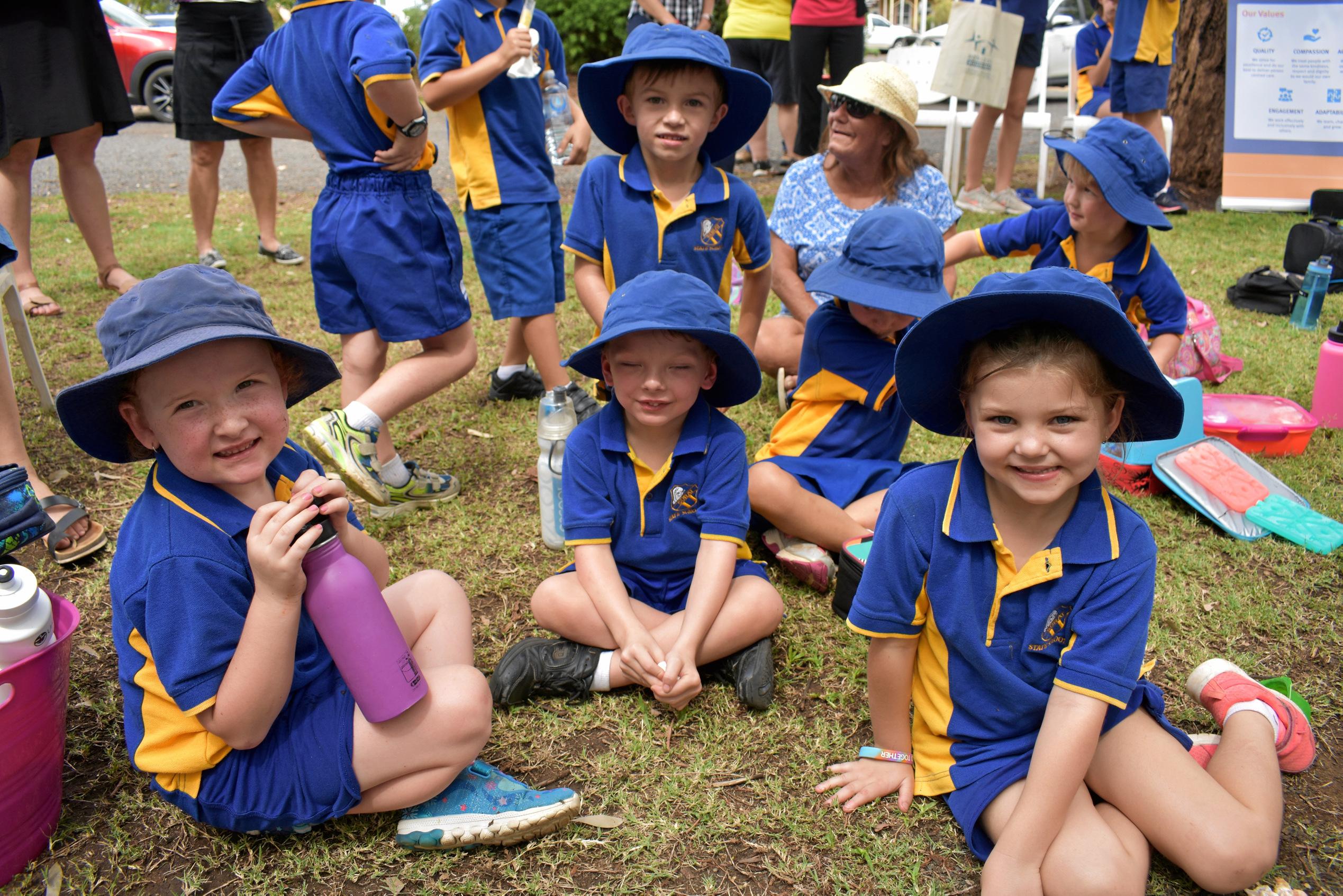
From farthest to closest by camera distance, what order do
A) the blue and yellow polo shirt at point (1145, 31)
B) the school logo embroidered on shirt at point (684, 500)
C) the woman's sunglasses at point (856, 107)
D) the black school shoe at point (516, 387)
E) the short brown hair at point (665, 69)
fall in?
the blue and yellow polo shirt at point (1145, 31) < the black school shoe at point (516, 387) < the woman's sunglasses at point (856, 107) < the short brown hair at point (665, 69) < the school logo embroidered on shirt at point (684, 500)

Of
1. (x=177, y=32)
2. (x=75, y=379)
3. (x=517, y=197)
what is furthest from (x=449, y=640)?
(x=177, y=32)

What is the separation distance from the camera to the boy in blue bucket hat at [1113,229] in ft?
11.0

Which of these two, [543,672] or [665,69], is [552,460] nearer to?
[543,672]

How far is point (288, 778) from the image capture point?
75.8 inches

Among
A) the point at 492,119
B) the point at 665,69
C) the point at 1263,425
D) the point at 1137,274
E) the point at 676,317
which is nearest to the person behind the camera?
the point at 676,317

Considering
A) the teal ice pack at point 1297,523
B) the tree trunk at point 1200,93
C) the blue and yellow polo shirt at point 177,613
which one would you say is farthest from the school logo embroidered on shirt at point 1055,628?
the tree trunk at point 1200,93

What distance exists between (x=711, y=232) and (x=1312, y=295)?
359 cm

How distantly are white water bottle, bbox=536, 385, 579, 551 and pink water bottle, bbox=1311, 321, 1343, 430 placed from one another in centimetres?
310

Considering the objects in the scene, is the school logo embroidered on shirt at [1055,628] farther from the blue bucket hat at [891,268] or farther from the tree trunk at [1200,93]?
the tree trunk at [1200,93]

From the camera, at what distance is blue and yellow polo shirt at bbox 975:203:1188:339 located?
11.6ft

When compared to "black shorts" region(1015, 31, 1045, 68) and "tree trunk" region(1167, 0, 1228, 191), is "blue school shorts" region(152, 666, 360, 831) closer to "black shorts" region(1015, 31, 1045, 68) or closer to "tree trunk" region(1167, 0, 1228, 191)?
"black shorts" region(1015, 31, 1045, 68)

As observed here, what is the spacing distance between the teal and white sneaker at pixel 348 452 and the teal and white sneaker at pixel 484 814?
3.96 feet

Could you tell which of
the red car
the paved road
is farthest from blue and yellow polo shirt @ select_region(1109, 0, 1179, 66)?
the red car

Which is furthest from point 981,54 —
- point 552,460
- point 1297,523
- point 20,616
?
point 20,616
